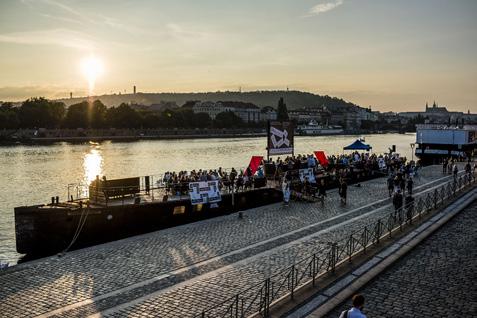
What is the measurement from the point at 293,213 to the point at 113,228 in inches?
418

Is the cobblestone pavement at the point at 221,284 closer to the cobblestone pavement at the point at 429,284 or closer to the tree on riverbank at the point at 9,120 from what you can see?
the cobblestone pavement at the point at 429,284

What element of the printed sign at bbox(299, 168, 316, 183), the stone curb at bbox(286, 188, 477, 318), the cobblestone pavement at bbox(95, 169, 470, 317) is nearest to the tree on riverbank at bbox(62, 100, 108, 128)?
the printed sign at bbox(299, 168, 316, 183)

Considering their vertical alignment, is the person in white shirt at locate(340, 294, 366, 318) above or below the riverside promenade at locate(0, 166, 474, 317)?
above

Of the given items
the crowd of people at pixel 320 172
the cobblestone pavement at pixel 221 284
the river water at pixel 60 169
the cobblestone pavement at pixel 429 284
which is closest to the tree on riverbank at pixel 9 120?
the river water at pixel 60 169

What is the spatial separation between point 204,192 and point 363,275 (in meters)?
13.4

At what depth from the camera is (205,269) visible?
52.9ft

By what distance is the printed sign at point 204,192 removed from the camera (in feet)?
83.6

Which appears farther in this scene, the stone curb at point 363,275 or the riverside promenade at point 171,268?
the riverside promenade at point 171,268

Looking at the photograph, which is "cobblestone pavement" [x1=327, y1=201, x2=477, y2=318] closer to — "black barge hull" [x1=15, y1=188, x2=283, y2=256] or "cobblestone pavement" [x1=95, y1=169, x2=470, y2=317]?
"cobblestone pavement" [x1=95, y1=169, x2=470, y2=317]

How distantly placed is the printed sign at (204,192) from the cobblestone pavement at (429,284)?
12.3 meters

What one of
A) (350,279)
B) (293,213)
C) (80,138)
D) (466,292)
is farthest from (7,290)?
(80,138)

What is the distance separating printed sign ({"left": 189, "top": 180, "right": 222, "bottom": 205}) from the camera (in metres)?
25.5

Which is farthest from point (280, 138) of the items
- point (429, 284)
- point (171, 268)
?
point (429, 284)

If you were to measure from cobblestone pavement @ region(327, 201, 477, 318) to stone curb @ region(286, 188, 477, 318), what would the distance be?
209 millimetres
